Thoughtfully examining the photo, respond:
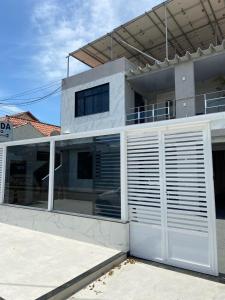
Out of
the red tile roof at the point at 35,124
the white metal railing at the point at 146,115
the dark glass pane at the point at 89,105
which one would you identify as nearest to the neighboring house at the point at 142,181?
the white metal railing at the point at 146,115

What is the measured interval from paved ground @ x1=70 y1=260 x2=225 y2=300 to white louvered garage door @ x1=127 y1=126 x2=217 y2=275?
0.47 meters

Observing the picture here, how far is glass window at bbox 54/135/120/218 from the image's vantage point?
638 cm

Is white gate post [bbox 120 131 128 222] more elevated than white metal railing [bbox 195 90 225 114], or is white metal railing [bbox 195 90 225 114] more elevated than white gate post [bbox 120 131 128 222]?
white metal railing [bbox 195 90 225 114]

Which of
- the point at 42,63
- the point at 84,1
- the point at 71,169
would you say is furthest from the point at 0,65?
the point at 71,169

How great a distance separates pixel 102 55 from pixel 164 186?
15.8 metres

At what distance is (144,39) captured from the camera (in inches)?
672

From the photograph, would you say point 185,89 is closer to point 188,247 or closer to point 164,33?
point 164,33

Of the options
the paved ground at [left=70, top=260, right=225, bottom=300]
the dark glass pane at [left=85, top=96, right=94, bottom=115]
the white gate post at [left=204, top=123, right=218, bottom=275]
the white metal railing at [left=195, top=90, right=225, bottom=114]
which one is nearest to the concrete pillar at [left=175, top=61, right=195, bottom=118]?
the white metal railing at [left=195, top=90, right=225, bottom=114]

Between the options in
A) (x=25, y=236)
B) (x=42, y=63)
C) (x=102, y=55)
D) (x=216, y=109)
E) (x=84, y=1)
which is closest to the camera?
(x=25, y=236)

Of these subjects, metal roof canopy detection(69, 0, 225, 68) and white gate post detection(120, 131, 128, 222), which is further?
metal roof canopy detection(69, 0, 225, 68)

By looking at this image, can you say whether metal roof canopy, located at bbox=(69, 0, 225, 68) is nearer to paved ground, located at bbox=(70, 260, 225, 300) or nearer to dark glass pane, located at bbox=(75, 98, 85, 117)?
dark glass pane, located at bbox=(75, 98, 85, 117)

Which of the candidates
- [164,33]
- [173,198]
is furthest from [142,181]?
[164,33]

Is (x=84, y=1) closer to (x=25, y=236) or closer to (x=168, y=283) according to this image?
(x=25, y=236)

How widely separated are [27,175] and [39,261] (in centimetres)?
430
